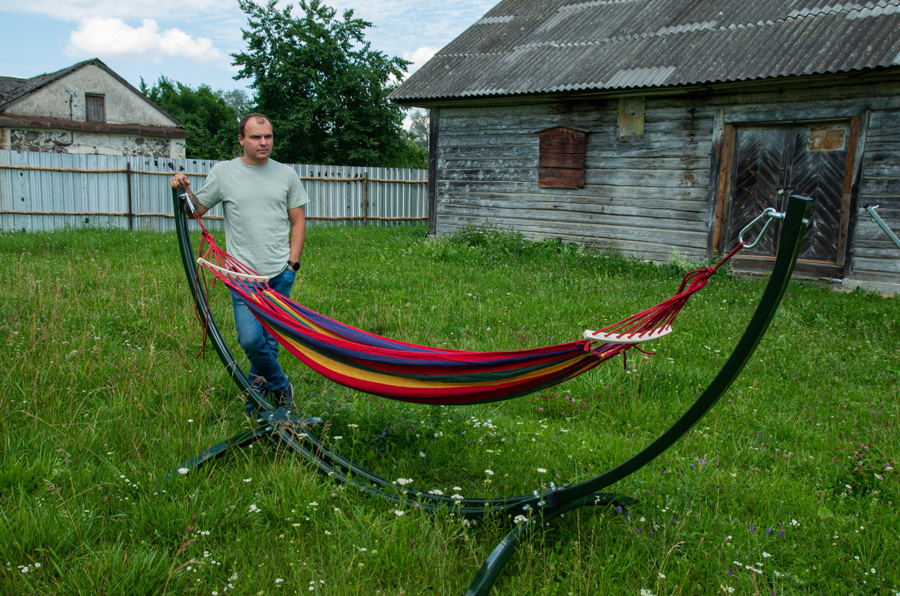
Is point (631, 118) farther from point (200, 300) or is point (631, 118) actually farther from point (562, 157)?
point (200, 300)

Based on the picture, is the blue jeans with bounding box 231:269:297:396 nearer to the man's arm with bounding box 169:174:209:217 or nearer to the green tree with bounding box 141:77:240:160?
the man's arm with bounding box 169:174:209:217

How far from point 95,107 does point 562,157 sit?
879 inches

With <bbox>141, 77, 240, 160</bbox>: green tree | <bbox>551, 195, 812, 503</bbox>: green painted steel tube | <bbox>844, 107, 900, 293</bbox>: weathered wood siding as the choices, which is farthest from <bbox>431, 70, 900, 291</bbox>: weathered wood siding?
<bbox>141, 77, 240, 160</bbox>: green tree

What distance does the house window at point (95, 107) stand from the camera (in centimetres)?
2516

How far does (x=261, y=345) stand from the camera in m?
3.73

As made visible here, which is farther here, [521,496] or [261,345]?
[261,345]

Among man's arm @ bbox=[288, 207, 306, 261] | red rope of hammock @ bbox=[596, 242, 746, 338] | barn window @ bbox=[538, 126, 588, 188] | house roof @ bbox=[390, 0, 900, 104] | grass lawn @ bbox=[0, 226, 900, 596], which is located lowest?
grass lawn @ bbox=[0, 226, 900, 596]

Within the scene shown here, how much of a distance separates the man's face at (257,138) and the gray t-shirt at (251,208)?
0.44 feet

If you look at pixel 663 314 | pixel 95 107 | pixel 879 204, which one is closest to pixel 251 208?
pixel 663 314

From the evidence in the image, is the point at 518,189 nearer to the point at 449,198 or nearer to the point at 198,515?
the point at 449,198

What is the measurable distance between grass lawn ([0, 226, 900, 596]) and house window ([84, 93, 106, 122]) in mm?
23056

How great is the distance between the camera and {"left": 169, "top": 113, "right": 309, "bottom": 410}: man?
12.3 feet

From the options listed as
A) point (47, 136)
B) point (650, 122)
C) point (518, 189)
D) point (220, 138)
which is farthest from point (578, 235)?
point (220, 138)

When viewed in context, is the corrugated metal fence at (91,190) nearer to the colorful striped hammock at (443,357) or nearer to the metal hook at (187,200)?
the metal hook at (187,200)
